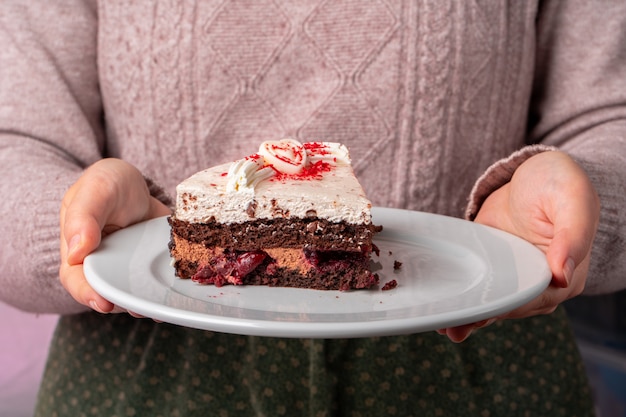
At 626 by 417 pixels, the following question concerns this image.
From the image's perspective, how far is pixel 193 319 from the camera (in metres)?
0.89

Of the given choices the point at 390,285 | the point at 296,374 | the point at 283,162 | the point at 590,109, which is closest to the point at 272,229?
the point at 283,162

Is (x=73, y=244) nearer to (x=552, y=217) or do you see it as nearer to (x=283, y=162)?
(x=283, y=162)

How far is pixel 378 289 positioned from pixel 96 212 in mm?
476

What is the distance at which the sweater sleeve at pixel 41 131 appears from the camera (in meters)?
1.35

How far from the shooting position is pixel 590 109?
158 centimetres

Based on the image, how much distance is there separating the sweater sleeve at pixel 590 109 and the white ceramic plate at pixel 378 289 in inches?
7.6

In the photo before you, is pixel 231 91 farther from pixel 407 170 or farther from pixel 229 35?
pixel 407 170

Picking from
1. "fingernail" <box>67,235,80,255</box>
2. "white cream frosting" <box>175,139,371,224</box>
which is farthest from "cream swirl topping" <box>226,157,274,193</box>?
"fingernail" <box>67,235,80,255</box>

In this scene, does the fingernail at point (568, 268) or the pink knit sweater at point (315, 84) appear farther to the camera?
the pink knit sweater at point (315, 84)

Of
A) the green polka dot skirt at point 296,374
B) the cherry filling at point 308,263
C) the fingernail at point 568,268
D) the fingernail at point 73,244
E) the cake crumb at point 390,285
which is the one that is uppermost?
the fingernail at point 73,244

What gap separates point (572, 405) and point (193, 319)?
1.05m

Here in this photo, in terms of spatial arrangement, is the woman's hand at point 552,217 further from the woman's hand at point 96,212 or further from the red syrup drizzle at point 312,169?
the woman's hand at point 96,212

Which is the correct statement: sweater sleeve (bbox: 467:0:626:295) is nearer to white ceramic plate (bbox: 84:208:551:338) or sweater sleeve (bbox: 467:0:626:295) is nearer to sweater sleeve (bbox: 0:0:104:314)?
white ceramic plate (bbox: 84:208:551:338)

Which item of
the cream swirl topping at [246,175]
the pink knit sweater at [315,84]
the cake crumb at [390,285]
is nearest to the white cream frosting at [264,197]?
the cream swirl topping at [246,175]
